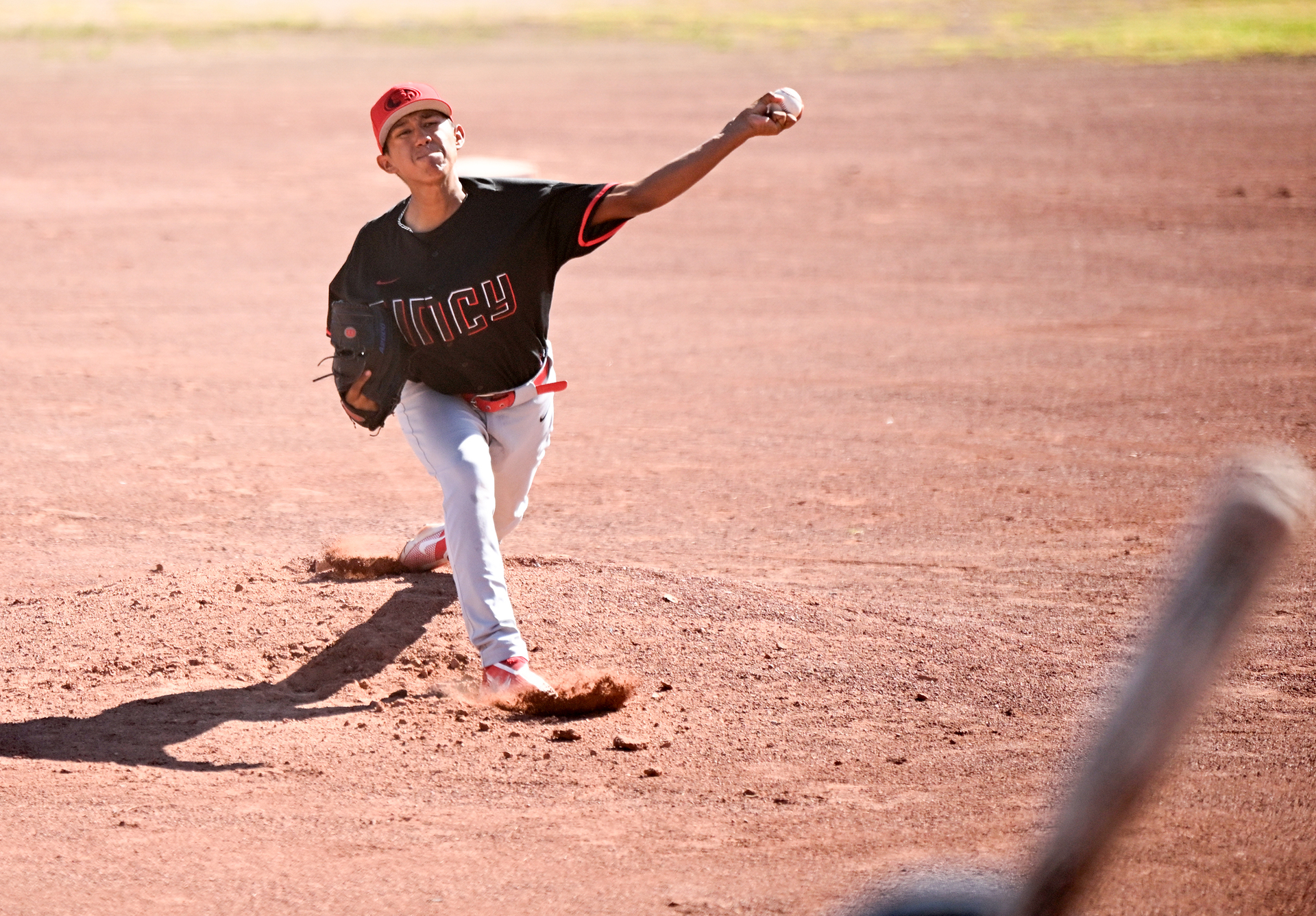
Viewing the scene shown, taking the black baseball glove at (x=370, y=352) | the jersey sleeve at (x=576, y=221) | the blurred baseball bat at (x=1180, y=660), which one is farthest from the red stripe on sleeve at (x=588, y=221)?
the blurred baseball bat at (x=1180, y=660)

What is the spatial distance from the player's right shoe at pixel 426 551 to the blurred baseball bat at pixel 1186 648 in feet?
11.6

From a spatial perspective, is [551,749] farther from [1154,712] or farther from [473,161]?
[473,161]

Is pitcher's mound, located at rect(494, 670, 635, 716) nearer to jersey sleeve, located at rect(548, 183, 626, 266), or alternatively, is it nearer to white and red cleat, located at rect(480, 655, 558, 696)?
white and red cleat, located at rect(480, 655, 558, 696)

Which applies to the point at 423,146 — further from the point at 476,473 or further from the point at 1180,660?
the point at 1180,660

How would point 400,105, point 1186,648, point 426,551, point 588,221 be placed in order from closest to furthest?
point 1186,648 < point 400,105 < point 588,221 < point 426,551

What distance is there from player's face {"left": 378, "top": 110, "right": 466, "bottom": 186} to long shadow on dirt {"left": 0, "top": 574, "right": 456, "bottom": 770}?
1576 millimetres

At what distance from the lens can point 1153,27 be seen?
32.5 m

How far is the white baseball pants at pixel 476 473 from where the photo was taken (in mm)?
4301

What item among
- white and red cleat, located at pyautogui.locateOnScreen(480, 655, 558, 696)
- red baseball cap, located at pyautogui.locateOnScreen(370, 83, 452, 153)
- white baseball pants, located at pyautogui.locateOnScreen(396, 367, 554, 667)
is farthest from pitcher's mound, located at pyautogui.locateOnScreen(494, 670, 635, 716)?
red baseball cap, located at pyautogui.locateOnScreen(370, 83, 452, 153)

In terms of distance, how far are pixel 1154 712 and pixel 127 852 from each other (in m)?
2.77

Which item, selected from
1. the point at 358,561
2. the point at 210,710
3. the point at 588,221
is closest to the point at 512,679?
the point at 210,710

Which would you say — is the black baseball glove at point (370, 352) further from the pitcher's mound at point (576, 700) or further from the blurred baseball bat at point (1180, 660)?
the blurred baseball bat at point (1180, 660)

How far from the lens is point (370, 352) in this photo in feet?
14.6

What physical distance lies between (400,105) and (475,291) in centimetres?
65
